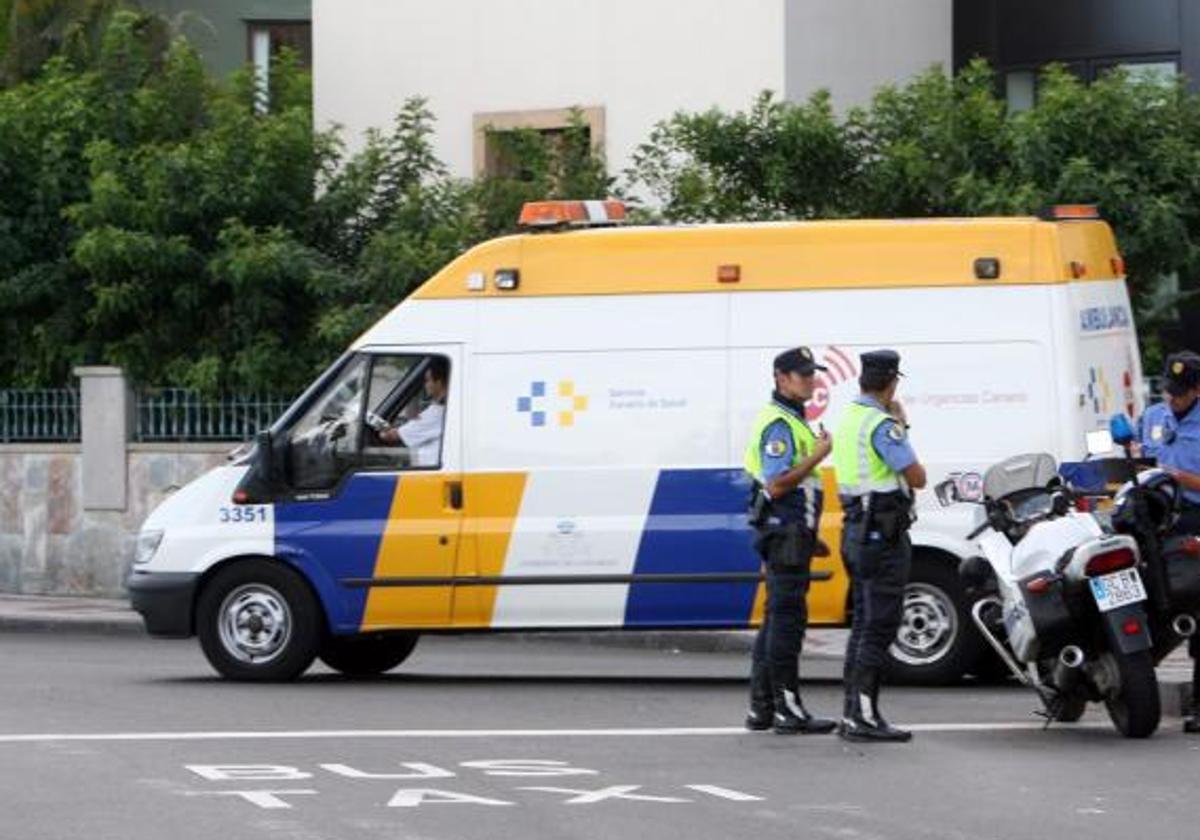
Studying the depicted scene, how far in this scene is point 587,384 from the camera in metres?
16.4

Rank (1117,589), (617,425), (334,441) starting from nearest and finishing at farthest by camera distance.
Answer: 1. (1117,589)
2. (617,425)
3. (334,441)

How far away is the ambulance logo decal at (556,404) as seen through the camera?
643 inches

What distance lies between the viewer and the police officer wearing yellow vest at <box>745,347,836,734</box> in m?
13.5

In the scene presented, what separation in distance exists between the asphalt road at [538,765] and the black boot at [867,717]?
147 millimetres

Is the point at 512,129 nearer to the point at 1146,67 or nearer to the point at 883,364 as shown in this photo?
the point at 1146,67

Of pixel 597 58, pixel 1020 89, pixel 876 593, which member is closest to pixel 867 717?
pixel 876 593

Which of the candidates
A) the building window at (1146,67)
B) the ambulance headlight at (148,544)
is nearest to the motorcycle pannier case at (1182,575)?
the ambulance headlight at (148,544)

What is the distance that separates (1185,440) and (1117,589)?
3.96 feet

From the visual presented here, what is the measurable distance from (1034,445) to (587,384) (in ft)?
8.03

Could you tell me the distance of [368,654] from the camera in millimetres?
17609

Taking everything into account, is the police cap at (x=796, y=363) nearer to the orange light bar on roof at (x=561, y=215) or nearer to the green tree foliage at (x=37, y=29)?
the orange light bar on roof at (x=561, y=215)

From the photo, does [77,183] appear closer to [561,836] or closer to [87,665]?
[87,665]

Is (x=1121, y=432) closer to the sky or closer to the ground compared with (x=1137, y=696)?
closer to the sky

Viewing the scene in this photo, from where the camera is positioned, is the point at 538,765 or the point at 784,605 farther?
the point at 784,605
